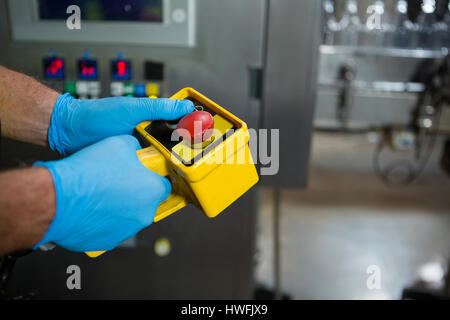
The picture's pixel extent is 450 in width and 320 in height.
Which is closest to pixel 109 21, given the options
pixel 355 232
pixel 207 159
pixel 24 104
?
pixel 24 104

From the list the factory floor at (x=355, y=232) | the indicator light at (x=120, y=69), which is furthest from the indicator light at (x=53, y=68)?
the factory floor at (x=355, y=232)

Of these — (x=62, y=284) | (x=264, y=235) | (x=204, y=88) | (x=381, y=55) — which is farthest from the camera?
(x=264, y=235)

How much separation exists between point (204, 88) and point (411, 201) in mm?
2145

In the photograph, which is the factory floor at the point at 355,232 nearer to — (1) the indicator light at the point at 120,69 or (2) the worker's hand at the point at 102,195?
(1) the indicator light at the point at 120,69

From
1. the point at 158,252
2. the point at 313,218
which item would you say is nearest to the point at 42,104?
A: the point at 158,252

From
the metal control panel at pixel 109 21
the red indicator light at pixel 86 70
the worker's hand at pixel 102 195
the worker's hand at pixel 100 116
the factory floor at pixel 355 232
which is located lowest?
the factory floor at pixel 355 232

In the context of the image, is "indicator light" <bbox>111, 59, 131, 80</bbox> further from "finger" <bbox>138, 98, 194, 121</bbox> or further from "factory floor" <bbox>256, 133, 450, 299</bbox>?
"factory floor" <bbox>256, 133, 450, 299</bbox>

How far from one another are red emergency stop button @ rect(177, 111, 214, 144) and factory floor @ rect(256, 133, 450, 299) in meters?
1.12

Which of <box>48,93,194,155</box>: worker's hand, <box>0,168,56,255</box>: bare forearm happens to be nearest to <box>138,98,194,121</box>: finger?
<box>48,93,194,155</box>: worker's hand

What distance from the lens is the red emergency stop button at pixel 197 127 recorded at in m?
0.49

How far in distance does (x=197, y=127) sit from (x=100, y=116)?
0.21 metres

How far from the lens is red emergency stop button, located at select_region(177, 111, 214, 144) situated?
489 millimetres

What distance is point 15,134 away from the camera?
69 centimetres

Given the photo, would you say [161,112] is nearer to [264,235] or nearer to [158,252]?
[158,252]
